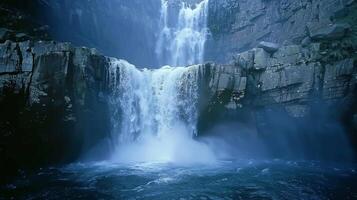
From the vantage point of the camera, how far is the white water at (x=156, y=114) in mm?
26031

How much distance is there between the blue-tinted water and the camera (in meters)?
15.0

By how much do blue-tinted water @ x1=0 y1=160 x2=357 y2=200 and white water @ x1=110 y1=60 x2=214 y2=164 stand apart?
3902mm

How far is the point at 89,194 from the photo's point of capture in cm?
1517

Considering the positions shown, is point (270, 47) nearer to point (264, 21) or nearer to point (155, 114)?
point (264, 21)

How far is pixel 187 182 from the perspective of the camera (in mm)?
17484

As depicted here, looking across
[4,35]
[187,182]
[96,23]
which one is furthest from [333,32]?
[4,35]

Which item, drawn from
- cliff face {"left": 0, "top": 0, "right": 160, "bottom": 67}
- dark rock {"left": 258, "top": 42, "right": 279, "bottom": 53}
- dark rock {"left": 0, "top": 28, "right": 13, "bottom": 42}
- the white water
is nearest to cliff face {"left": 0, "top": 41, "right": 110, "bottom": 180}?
dark rock {"left": 0, "top": 28, "right": 13, "bottom": 42}

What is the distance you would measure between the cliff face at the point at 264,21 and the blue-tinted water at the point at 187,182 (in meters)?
12.3

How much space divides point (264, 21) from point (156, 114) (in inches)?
696

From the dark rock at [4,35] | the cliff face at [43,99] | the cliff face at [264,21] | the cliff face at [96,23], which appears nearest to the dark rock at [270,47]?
the cliff face at [264,21]

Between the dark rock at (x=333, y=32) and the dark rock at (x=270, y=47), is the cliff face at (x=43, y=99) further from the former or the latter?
the dark rock at (x=333, y=32)

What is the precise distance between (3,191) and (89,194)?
4.40 metres

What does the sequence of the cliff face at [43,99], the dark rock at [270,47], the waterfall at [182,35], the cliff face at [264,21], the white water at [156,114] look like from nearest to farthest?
the cliff face at [43,99]
the dark rock at [270,47]
the white water at [156,114]
the cliff face at [264,21]
the waterfall at [182,35]

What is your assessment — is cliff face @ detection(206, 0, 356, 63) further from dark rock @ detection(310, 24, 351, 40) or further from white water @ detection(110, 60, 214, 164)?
white water @ detection(110, 60, 214, 164)
